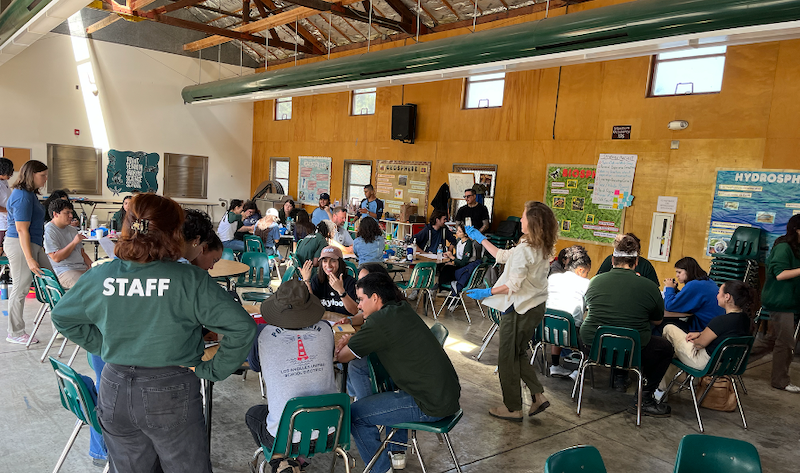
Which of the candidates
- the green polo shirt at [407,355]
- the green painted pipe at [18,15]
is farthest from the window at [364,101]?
the green polo shirt at [407,355]

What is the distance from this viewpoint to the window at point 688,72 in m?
7.19

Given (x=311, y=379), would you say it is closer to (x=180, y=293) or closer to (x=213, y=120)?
(x=180, y=293)

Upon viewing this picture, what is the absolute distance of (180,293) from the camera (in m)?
1.84

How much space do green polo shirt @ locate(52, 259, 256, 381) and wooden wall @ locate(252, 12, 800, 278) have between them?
23.9ft

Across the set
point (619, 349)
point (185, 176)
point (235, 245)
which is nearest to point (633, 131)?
point (619, 349)

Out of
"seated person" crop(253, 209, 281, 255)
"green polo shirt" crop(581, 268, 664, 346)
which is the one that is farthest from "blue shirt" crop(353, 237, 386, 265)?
"green polo shirt" crop(581, 268, 664, 346)

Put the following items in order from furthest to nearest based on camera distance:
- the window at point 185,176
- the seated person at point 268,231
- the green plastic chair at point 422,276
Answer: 1. the window at point 185,176
2. the seated person at point 268,231
3. the green plastic chair at point 422,276

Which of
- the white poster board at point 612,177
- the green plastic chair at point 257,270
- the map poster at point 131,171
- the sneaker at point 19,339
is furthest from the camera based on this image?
the map poster at point 131,171

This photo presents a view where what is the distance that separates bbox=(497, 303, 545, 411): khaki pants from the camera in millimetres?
3895

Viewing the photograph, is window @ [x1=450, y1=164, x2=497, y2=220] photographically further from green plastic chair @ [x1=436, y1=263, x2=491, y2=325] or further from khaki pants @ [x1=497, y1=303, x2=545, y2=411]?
khaki pants @ [x1=497, y1=303, x2=545, y2=411]

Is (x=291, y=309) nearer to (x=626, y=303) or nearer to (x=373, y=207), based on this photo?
(x=626, y=303)

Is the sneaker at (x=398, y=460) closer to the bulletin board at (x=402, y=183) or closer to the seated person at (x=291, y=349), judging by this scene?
the seated person at (x=291, y=349)

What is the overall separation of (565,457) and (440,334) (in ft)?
5.43

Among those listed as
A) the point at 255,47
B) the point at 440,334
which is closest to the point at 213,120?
the point at 255,47
